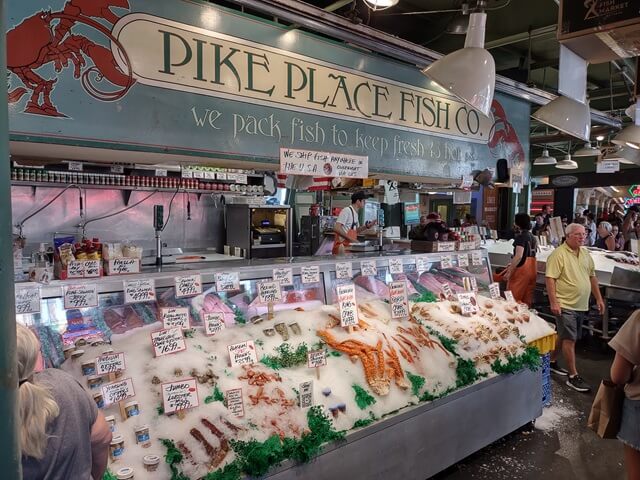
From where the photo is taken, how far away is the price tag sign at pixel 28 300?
226 centimetres

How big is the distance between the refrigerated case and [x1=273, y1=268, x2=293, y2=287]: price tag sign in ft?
0.03

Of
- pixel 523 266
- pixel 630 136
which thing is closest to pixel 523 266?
pixel 523 266

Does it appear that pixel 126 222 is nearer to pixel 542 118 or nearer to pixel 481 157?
pixel 481 157

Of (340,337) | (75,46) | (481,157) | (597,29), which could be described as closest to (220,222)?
(481,157)

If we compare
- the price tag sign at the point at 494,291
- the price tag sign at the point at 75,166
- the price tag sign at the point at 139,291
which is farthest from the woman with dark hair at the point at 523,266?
the price tag sign at the point at 75,166

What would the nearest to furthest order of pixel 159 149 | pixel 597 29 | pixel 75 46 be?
pixel 597 29, pixel 75 46, pixel 159 149

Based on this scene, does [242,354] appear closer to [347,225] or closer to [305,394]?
[305,394]

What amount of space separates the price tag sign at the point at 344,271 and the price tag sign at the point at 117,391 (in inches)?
71.9

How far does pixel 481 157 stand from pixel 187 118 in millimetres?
3233

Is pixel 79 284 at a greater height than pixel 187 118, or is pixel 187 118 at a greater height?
pixel 187 118

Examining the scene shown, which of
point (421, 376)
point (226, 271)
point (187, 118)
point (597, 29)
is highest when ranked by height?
point (597, 29)

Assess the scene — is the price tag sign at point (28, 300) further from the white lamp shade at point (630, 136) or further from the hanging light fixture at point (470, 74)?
the white lamp shade at point (630, 136)

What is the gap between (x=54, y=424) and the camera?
1537 mm

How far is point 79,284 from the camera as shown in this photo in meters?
2.46
